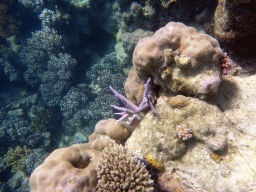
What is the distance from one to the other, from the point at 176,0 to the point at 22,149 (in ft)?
34.8

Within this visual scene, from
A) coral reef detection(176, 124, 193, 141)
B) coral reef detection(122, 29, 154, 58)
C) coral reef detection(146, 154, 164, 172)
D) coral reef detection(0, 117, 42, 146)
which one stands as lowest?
coral reef detection(0, 117, 42, 146)

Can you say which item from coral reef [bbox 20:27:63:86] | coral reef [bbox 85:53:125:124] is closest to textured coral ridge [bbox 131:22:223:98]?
coral reef [bbox 85:53:125:124]

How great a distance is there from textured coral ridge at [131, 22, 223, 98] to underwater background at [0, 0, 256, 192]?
3670 mm

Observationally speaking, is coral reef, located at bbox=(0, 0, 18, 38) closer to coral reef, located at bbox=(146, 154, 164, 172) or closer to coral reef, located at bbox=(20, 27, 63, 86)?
coral reef, located at bbox=(20, 27, 63, 86)

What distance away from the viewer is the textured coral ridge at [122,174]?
2.27m

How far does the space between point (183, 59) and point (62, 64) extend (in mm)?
7572

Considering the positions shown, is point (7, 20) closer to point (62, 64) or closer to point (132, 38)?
point (62, 64)

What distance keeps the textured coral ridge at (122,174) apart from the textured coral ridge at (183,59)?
1524 mm

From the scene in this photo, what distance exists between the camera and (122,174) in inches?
91.9

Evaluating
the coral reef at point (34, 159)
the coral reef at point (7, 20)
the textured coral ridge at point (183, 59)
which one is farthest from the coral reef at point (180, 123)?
the coral reef at point (7, 20)

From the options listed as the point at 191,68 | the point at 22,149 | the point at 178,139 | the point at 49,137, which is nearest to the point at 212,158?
the point at 178,139

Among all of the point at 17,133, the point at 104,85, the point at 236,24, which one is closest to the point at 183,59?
the point at 236,24

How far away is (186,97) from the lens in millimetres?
2652

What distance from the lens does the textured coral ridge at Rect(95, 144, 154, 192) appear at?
227 cm
